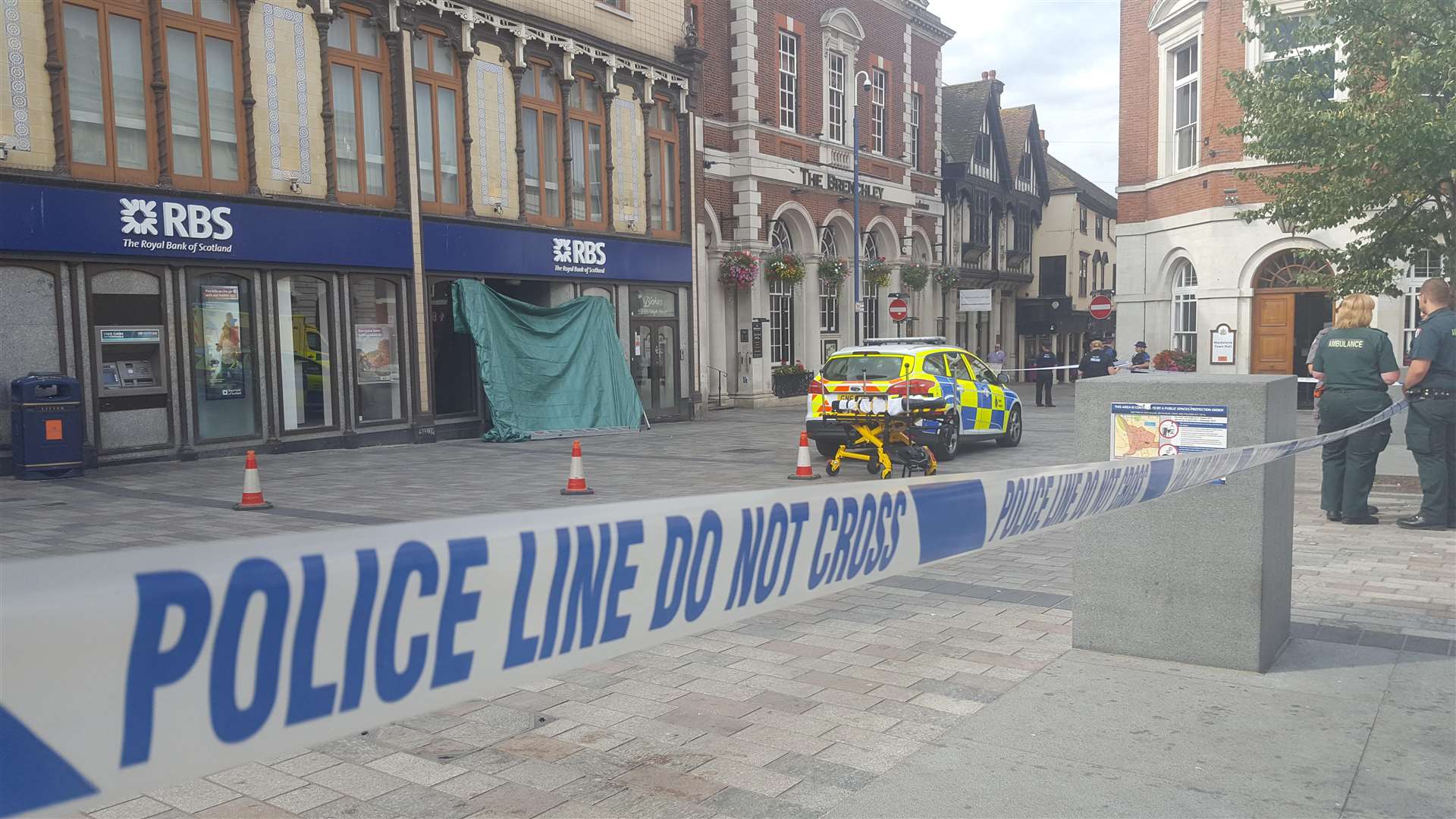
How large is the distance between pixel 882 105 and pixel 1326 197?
78.6 feet

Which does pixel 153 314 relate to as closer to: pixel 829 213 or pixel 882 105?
pixel 829 213

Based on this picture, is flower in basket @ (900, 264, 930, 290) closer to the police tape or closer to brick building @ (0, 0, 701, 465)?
brick building @ (0, 0, 701, 465)

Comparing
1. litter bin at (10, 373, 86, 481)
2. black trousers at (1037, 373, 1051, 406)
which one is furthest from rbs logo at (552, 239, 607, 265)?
black trousers at (1037, 373, 1051, 406)

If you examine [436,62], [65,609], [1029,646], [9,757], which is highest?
[436,62]

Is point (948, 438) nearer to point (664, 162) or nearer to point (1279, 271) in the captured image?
point (664, 162)

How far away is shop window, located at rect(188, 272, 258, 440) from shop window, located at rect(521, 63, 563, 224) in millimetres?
6571

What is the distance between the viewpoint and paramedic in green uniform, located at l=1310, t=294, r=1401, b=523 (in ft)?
29.6

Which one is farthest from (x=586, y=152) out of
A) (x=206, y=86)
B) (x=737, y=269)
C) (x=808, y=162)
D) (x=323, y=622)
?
(x=323, y=622)

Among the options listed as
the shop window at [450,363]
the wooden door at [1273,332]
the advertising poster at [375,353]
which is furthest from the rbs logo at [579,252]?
the wooden door at [1273,332]

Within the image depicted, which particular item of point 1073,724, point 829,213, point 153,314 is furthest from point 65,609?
point 829,213

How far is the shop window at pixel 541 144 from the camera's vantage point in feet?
68.8

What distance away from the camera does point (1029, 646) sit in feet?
18.6

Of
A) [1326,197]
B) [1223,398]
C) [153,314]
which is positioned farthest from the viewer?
[153,314]

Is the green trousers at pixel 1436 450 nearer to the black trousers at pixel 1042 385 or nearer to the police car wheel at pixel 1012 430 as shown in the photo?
the police car wheel at pixel 1012 430
